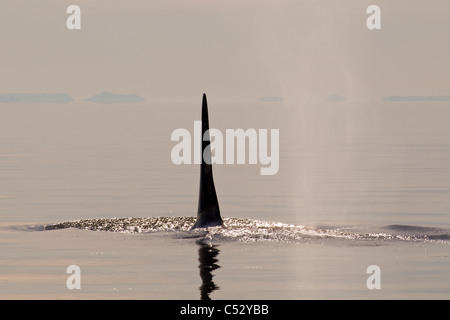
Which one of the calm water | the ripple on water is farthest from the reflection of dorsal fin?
the calm water

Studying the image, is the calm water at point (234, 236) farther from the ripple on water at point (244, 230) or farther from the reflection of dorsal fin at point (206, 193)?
the reflection of dorsal fin at point (206, 193)

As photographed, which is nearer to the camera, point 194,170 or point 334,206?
point 334,206

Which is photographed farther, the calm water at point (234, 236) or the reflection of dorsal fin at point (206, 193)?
the reflection of dorsal fin at point (206, 193)

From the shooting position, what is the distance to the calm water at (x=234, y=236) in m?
21.0

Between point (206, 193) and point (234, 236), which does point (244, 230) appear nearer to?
point (234, 236)

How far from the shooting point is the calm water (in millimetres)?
21047

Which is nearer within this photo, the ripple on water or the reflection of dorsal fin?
the ripple on water

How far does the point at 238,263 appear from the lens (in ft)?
77.3

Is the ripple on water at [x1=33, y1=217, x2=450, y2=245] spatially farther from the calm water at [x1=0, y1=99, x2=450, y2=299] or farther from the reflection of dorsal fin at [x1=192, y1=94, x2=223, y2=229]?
the reflection of dorsal fin at [x1=192, y1=94, x2=223, y2=229]

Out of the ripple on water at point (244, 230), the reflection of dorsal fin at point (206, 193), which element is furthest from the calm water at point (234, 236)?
the reflection of dorsal fin at point (206, 193)

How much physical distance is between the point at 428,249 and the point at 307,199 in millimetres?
16453

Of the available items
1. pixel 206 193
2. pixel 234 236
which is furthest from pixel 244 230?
pixel 206 193

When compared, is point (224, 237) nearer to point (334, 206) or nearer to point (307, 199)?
point (334, 206)
